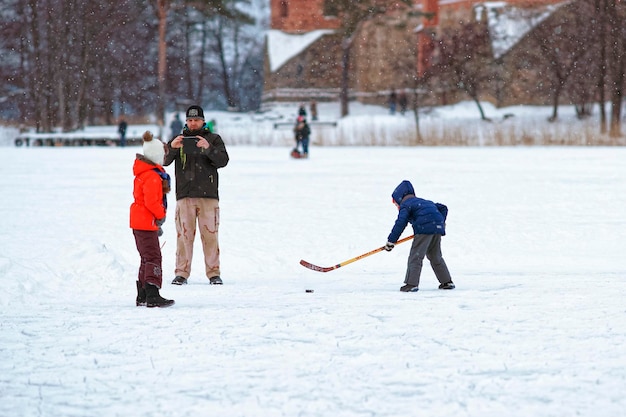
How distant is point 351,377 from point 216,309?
2.40 meters

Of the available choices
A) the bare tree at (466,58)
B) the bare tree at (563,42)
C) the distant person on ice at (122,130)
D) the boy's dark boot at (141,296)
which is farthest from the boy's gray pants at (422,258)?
the bare tree at (466,58)

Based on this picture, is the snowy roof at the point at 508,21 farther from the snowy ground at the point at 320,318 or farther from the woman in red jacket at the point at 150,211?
the woman in red jacket at the point at 150,211

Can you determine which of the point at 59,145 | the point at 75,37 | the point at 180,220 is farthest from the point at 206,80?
the point at 180,220

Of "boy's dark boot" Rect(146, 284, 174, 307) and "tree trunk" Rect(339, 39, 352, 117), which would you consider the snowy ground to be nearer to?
"boy's dark boot" Rect(146, 284, 174, 307)

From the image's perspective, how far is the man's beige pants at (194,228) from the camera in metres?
8.84

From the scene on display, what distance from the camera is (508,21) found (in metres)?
57.0

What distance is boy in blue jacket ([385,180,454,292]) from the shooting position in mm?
8312

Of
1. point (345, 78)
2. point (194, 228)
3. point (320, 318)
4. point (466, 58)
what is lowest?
point (320, 318)

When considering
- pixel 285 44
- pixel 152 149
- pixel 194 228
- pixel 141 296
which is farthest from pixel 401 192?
pixel 285 44

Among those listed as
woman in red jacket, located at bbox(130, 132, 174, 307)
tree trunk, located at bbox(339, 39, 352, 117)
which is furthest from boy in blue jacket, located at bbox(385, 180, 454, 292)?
tree trunk, located at bbox(339, 39, 352, 117)

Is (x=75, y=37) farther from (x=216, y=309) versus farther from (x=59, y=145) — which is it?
(x=216, y=309)

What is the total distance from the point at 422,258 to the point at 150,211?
250 cm

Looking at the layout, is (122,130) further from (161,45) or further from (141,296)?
(141,296)

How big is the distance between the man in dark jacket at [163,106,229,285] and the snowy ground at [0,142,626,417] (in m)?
0.32
